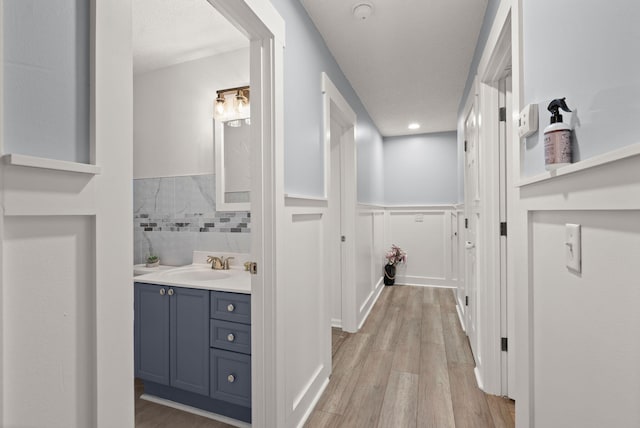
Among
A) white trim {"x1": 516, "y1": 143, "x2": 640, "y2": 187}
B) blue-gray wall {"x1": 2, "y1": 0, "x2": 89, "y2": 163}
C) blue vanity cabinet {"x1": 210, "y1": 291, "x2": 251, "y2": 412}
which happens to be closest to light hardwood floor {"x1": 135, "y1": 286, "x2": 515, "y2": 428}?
blue vanity cabinet {"x1": 210, "y1": 291, "x2": 251, "y2": 412}

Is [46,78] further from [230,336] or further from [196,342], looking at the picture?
[196,342]

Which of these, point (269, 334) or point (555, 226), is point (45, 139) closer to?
point (269, 334)

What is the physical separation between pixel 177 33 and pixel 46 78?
1.95 metres

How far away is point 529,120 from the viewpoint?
102 cm

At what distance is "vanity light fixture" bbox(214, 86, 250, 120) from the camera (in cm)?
236

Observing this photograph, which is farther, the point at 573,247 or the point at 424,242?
the point at 424,242

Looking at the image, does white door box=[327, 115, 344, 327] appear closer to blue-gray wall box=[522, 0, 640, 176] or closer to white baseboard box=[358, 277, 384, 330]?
white baseboard box=[358, 277, 384, 330]

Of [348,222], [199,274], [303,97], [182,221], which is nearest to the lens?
[303,97]

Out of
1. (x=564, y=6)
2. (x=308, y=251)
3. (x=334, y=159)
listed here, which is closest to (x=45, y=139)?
(x=564, y=6)

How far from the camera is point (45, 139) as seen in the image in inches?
22.9

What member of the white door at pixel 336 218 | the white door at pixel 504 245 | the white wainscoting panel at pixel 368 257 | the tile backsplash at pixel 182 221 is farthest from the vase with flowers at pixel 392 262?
the tile backsplash at pixel 182 221

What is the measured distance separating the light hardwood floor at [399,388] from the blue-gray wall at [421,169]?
2261 mm

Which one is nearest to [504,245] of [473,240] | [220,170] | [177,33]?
[473,240]

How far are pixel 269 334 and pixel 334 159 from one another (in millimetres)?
2095
